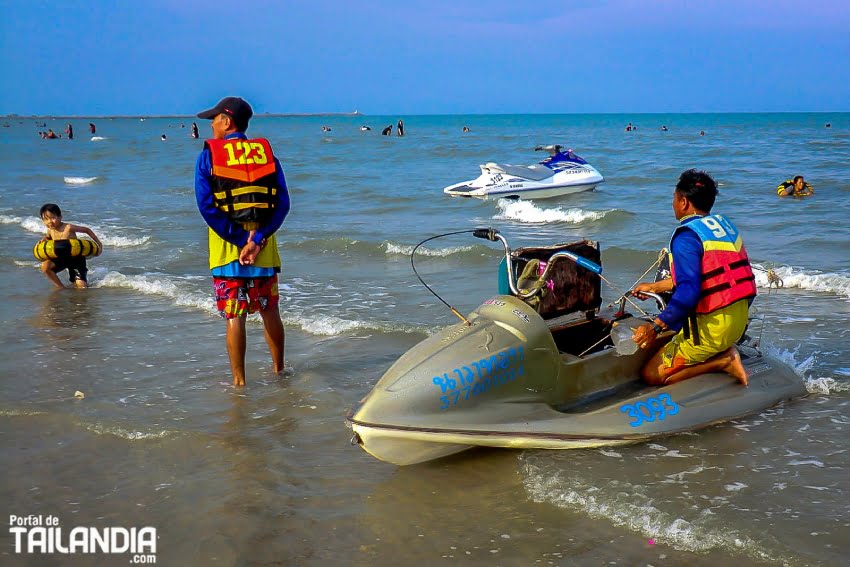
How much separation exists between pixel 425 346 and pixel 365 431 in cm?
65

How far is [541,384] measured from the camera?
4.48 m

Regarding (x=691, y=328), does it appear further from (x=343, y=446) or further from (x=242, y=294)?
(x=242, y=294)

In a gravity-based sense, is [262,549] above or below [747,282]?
below

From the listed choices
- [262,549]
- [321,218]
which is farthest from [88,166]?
[262,549]

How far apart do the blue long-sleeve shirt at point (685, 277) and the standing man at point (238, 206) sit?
8.14 ft

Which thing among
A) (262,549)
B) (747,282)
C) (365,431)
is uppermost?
(747,282)

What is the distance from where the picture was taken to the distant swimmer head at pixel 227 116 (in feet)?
16.7

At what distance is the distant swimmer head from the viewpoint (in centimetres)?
510

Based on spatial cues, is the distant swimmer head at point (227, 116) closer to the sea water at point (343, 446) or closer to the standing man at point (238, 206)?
the standing man at point (238, 206)

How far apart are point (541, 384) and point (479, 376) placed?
1.58ft

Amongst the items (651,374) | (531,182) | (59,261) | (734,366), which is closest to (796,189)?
(531,182)

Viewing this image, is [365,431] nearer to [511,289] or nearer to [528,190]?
[511,289]

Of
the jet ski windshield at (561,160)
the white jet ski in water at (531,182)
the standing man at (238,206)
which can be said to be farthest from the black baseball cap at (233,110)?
the jet ski windshield at (561,160)

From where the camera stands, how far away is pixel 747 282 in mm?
4680
